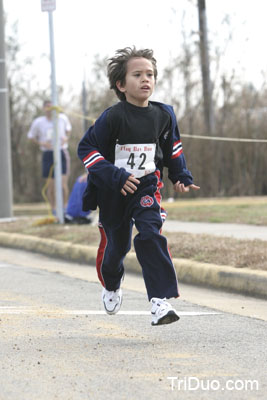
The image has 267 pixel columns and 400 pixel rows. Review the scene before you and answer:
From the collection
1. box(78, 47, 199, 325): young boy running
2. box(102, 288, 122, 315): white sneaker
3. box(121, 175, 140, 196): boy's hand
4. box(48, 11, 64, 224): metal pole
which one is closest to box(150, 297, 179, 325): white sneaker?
box(78, 47, 199, 325): young boy running

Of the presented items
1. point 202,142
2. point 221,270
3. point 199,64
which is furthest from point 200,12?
point 221,270

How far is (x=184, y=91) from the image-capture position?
63.2 ft

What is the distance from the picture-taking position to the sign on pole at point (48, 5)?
1079 cm

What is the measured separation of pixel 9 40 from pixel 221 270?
14955 mm

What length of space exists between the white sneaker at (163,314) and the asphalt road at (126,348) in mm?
100

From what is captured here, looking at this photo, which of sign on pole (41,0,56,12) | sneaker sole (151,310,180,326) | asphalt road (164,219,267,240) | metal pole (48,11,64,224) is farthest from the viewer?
metal pole (48,11,64,224)

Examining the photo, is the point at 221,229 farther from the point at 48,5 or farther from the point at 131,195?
the point at 131,195

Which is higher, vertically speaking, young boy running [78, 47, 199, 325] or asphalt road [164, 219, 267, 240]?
young boy running [78, 47, 199, 325]

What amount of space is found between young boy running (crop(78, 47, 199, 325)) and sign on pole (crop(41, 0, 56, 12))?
18.8 feet

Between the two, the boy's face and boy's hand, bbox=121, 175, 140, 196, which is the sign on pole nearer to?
the boy's face

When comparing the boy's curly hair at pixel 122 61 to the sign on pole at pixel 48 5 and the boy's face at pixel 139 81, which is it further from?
the sign on pole at pixel 48 5

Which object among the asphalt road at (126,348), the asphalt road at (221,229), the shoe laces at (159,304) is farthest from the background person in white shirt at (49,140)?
the shoe laces at (159,304)

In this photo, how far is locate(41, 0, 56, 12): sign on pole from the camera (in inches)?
425

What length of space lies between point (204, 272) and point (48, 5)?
4.99 m
